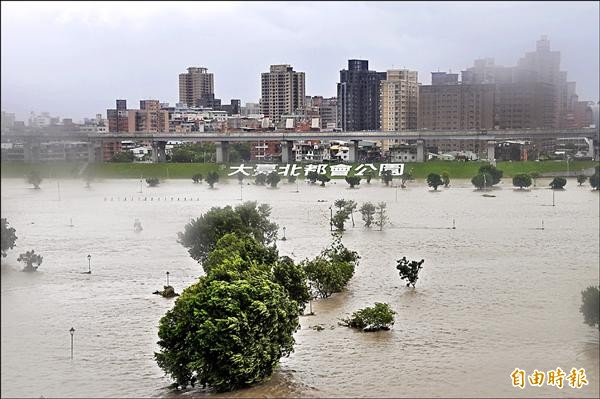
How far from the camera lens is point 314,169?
527 inches

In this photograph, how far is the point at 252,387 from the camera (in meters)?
2.80

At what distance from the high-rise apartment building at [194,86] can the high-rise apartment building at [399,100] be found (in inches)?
130

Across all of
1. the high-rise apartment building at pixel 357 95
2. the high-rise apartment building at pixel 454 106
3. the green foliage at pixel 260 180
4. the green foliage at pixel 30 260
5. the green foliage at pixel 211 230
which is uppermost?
the high-rise apartment building at pixel 357 95

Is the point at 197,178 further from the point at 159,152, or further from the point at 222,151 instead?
the point at 222,151

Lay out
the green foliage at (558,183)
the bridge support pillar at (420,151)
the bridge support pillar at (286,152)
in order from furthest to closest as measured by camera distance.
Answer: the bridge support pillar at (286,152) < the bridge support pillar at (420,151) < the green foliage at (558,183)

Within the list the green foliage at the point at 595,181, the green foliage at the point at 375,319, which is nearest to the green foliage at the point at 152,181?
the green foliage at the point at 595,181

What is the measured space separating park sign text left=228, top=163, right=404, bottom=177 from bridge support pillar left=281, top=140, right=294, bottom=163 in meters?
0.76

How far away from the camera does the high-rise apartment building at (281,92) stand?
1647cm

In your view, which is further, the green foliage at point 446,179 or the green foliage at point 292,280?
the green foliage at point 446,179

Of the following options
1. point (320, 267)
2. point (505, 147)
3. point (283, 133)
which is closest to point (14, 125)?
point (320, 267)

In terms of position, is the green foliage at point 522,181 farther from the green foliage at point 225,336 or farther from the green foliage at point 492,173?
the green foliage at point 225,336

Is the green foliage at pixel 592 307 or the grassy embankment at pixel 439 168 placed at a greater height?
the grassy embankment at pixel 439 168

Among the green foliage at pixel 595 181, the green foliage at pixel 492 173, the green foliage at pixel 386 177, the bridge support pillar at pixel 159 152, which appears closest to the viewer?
the green foliage at pixel 595 181

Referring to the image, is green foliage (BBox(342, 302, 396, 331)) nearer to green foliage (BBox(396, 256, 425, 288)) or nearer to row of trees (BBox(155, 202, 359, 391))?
row of trees (BBox(155, 202, 359, 391))
